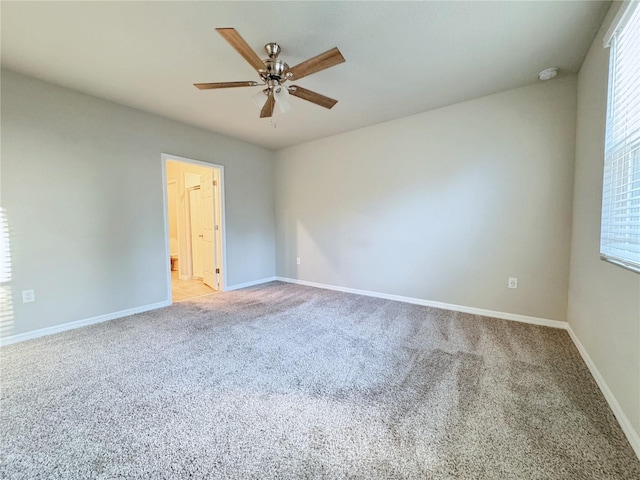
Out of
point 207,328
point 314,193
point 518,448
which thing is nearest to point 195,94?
point 314,193

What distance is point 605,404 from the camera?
5.14ft

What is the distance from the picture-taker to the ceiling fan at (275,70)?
1656 mm

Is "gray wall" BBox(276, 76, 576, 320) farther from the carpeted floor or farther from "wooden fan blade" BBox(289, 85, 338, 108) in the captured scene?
"wooden fan blade" BBox(289, 85, 338, 108)

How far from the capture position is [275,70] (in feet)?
6.61

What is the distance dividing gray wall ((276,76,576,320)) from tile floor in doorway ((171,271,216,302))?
1970 millimetres

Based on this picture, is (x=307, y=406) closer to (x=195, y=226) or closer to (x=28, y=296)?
(x=28, y=296)

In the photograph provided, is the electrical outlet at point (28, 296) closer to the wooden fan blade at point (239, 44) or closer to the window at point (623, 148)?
the wooden fan blade at point (239, 44)

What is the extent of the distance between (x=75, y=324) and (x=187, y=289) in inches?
69.3

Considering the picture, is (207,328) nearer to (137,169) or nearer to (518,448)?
(137,169)

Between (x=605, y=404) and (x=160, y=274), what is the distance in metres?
4.38

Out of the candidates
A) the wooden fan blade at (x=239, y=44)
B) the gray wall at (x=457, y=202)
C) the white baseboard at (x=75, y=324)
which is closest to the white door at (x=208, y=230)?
the white baseboard at (x=75, y=324)

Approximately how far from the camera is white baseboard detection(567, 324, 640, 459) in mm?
1270

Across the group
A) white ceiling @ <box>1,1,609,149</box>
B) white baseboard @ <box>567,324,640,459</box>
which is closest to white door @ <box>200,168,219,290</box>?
white ceiling @ <box>1,1,609,149</box>

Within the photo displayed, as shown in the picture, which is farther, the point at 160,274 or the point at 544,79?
the point at 160,274
